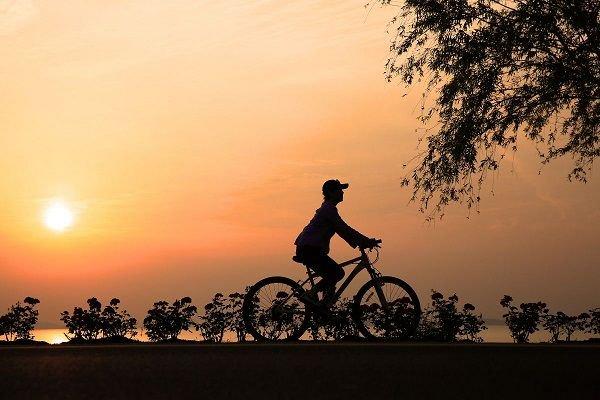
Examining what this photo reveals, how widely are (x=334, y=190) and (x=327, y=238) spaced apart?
67 centimetres

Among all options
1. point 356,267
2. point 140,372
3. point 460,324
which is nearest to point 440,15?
point 460,324

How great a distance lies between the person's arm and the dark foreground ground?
5.90 ft

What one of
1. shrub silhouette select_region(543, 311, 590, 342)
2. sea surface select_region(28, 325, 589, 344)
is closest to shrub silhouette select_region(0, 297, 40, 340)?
sea surface select_region(28, 325, 589, 344)

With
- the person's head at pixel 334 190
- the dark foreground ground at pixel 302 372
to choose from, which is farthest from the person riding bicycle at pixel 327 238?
the dark foreground ground at pixel 302 372

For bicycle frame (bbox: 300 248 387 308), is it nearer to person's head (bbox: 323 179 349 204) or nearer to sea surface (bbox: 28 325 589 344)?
person's head (bbox: 323 179 349 204)

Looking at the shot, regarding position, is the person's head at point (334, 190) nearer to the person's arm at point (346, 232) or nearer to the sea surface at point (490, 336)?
the person's arm at point (346, 232)

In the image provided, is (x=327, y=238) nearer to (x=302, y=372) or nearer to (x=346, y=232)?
(x=346, y=232)

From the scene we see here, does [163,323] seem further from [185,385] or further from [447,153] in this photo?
[185,385]

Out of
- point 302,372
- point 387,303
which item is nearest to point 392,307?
point 387,303

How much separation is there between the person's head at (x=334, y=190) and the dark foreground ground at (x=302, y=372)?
2221 mm

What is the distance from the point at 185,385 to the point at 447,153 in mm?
11971

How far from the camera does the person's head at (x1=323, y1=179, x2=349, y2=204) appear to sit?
1266 centimetres

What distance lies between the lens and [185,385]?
310 inches

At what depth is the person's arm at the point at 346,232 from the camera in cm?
1262
